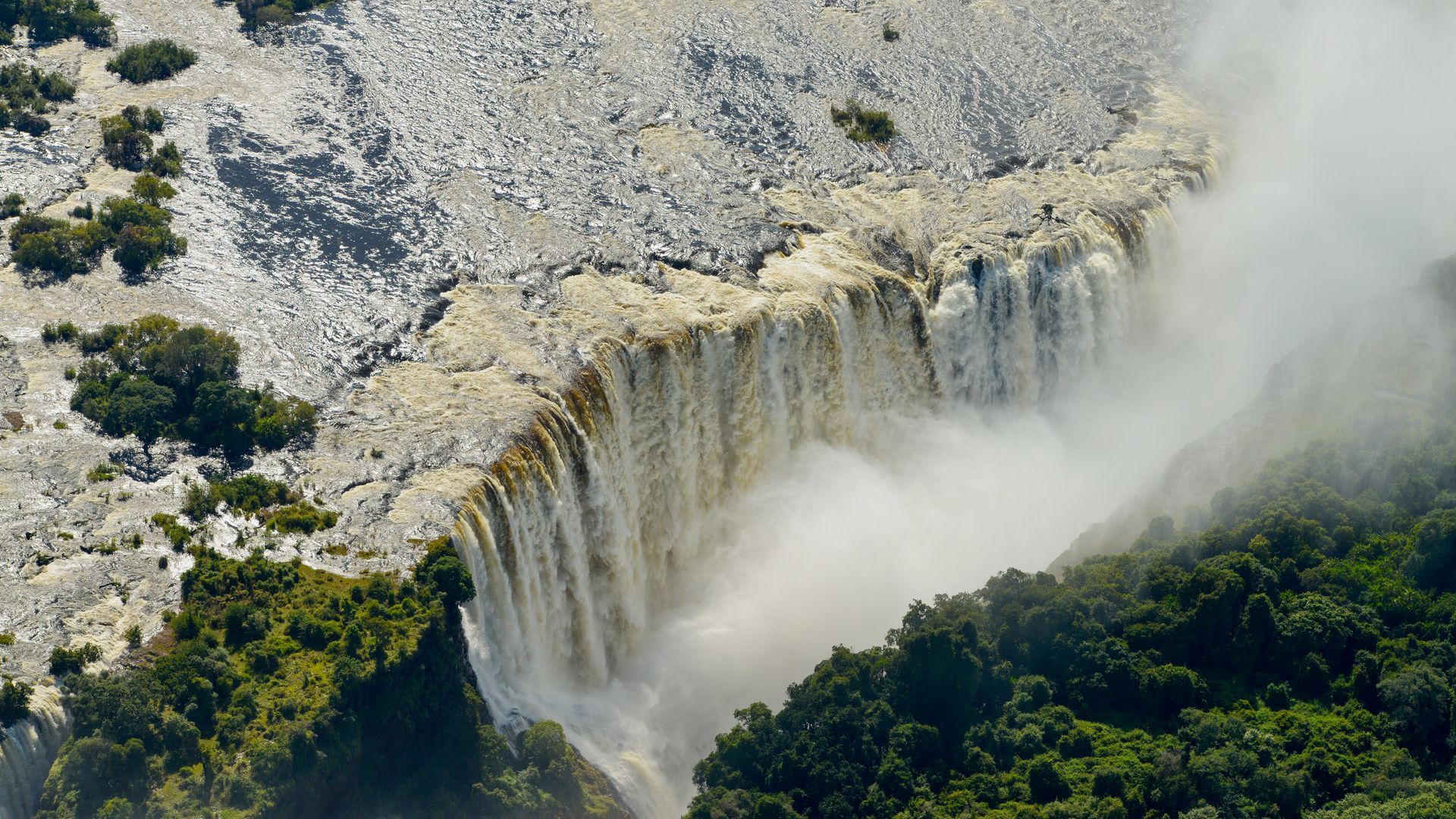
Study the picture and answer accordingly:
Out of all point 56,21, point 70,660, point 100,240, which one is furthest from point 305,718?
point 56,21

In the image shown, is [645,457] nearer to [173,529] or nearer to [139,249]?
[173,529]

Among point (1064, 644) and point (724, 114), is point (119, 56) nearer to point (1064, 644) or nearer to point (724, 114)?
point (724, 114)

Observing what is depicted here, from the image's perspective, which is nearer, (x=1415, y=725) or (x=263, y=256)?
(x=1415, y=725)

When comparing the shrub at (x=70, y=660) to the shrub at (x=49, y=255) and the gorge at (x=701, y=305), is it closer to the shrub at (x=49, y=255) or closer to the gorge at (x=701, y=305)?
the gorge at (x=701, y=305)

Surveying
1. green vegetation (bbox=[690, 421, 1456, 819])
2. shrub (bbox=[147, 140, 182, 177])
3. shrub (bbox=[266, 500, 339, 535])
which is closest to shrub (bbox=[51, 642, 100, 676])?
shrub (bbox=[266, 500, 339, 535])

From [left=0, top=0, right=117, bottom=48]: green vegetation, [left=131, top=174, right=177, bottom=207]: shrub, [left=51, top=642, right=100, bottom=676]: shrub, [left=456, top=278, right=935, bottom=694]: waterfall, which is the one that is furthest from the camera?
[left=0, top=0, right=117, bottom=48]: green vegetation


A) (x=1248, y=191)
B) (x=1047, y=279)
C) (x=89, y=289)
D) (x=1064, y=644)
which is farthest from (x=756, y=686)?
(x=1248, y=191)

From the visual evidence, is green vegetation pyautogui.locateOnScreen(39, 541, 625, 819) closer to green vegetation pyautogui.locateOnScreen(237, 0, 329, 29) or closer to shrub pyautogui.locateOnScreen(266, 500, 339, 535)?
shrub pyautogui.locateOnScreen(266, 500, 339, 535)
